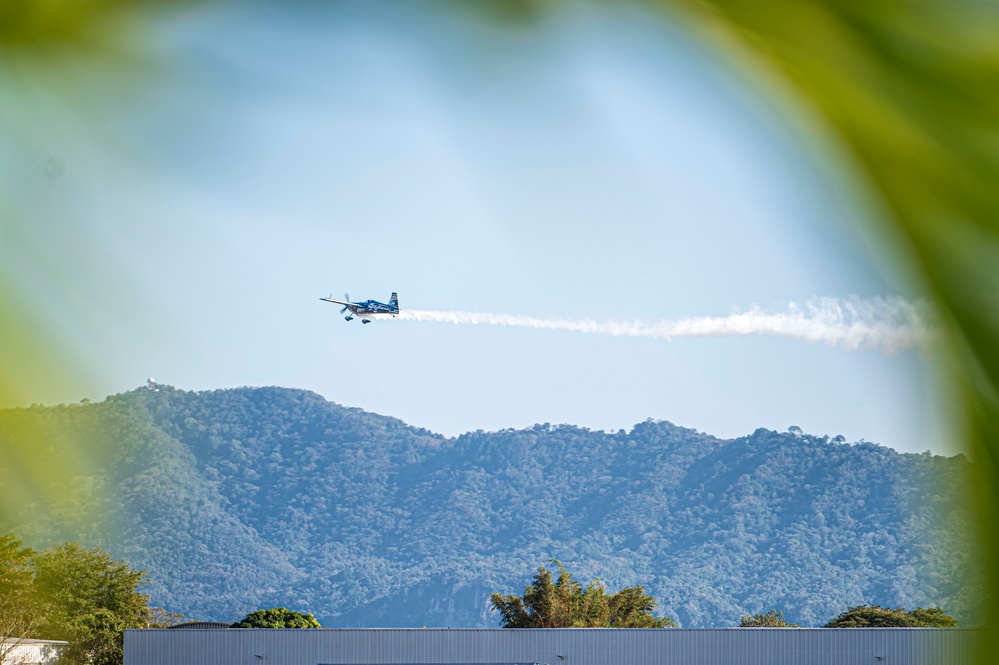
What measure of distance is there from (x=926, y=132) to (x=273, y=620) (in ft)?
141

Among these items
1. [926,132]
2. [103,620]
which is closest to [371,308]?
[103,620]

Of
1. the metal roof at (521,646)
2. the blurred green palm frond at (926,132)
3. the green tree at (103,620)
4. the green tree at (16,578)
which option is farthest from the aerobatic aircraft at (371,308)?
the blurred green palm frond at (926,132)

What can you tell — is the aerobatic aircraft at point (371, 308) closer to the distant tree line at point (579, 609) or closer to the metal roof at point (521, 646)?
the distant tree line at point (579, 609)

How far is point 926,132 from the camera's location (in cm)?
44

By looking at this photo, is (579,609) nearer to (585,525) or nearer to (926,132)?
(926,132)

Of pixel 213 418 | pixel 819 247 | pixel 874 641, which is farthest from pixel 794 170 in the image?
pixel 874 641

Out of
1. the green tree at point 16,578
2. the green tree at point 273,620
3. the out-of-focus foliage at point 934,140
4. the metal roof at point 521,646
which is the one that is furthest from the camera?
the green tree at point 273,620

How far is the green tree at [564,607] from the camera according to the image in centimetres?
4369

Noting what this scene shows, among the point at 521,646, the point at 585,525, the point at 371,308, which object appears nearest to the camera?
the point at 521,646

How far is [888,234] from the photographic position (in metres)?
0.47

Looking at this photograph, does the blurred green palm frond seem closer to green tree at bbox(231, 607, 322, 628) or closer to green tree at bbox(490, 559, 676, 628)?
green tree at bbox(231, 607, 322, 628)

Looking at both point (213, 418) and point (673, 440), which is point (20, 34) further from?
point (673, 440)

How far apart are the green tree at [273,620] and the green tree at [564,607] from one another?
693cm

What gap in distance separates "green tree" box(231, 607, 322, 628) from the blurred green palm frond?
→ 41913 mm
